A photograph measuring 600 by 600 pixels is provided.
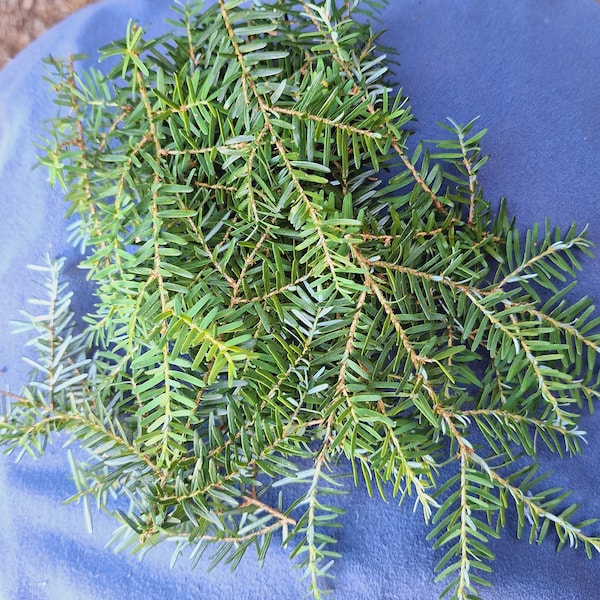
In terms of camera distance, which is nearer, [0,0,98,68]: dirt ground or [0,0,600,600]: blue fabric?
[0,0,600,600]: blue fabric

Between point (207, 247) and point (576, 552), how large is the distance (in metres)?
0.50

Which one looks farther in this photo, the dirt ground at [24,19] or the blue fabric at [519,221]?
the dirt ground at [24,19]

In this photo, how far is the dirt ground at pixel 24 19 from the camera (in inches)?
38.0

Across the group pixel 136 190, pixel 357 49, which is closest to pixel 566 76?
pixel 357 49

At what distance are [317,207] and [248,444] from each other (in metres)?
0.22

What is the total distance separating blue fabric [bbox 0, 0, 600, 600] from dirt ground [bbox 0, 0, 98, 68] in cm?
45

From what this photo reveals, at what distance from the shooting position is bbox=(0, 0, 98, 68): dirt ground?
3.17ft

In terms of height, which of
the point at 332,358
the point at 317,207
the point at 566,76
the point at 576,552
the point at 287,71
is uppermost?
the point at 566,76

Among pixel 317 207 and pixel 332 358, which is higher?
pixel 317 207

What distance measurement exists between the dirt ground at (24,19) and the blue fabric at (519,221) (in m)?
0.45

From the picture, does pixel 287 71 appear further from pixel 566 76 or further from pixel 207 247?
pixel 566 76

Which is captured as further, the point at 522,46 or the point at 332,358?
the point at 522,46

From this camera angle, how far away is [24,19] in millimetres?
971

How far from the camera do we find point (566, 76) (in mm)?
633
